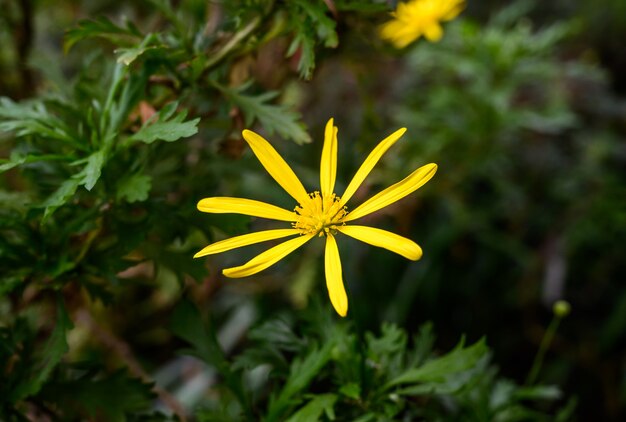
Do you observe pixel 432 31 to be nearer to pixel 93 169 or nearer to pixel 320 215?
pixel 320 215

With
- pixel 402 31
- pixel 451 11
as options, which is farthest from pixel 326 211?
pixel 451 11

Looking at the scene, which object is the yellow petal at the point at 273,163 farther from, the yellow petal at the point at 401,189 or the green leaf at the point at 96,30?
the green leaf at the point at 96,30

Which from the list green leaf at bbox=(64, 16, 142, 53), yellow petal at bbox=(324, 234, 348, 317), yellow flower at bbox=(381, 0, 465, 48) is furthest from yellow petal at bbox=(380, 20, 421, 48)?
yellow petal at bbox=(324, 234, 348, 317)

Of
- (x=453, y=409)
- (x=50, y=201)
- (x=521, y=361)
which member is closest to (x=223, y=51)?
(x=50, y=201)

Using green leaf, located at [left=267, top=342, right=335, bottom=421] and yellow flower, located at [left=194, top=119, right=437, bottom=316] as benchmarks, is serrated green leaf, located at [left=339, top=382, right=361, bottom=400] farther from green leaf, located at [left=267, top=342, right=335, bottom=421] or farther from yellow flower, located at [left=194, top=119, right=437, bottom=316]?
yellow flower, located at [left=194, top=119, right=437, bottom=316]

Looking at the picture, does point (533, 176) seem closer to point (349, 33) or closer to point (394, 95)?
point (394, 95)

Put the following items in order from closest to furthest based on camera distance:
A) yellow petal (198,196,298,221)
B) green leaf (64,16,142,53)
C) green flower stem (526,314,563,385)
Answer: yellow petal (198,196,298,221) < green leaf (64,16,142,53) < green flower stem (526,314,563,385)
